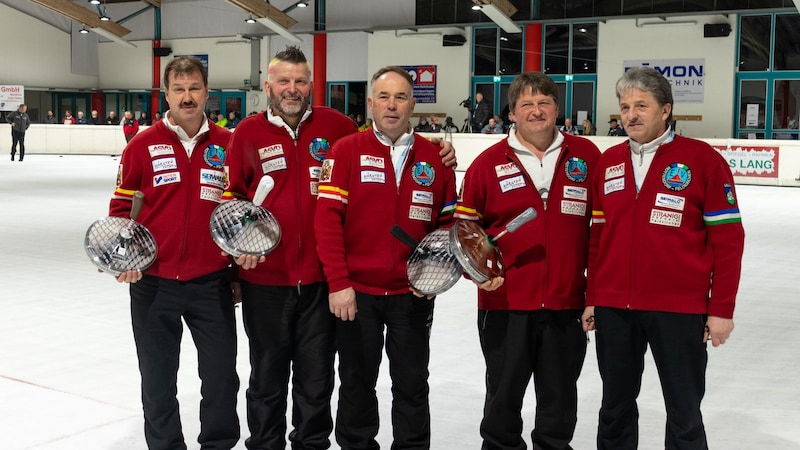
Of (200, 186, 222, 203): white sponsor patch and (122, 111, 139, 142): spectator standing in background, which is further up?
(122, 111, 139, 142): spectator standing in background

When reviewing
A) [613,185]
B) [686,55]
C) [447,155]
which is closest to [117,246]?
[447,155]

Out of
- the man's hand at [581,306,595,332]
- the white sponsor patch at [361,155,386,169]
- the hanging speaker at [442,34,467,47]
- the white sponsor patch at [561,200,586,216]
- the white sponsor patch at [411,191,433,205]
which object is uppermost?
the hanging speaker at [442,34,467,47]

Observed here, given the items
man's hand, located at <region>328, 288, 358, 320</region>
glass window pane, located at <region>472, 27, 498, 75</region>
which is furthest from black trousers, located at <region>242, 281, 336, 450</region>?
glass window pane, located at <region>472, 27, 498, 75</region>

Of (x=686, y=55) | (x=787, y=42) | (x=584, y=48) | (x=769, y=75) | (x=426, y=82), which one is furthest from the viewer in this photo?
(x=426, y=82)

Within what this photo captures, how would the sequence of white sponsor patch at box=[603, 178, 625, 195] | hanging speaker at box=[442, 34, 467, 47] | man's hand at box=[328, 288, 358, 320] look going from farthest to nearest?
hanging speaker at box=[442, 34, 467, 47] < man's hand at box=[328, 288, 358, 320] < white sponsor patch at box=[603, 178, 625, 195]

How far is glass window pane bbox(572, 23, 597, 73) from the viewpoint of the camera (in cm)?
2922

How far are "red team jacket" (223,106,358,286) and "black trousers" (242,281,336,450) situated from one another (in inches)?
2.9

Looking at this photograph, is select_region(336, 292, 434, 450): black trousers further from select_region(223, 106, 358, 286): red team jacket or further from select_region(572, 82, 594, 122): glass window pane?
select_region(572, 82, 594, 122): glass window pane

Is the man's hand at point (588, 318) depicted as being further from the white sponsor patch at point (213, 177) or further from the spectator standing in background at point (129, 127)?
the spectator standing in background at point (129, 127)

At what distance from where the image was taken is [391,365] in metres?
3.66

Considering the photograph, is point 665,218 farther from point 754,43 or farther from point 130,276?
point 754,43

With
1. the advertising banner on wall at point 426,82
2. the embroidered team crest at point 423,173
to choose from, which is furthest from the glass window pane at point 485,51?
the embroidered team crest at point 423,173

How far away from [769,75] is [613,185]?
2576 centimetres

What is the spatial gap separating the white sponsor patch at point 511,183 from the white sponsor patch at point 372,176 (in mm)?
489
